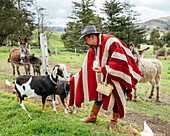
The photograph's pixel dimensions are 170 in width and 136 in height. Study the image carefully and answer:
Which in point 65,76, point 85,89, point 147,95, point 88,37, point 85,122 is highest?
point 88,37

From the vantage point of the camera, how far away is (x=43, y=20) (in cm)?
2475

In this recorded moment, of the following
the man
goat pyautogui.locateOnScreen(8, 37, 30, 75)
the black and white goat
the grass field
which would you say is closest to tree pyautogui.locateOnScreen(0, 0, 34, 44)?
goat pyautogui.locateOnScreen(8, 37, 30, 75)

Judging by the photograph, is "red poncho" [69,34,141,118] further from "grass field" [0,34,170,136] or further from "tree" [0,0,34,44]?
"tree" [0,0,34,44]

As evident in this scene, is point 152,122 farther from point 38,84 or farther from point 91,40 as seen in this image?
point 38,84

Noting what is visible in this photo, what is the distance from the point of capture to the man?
254cm

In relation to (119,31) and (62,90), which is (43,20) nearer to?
(119,31)

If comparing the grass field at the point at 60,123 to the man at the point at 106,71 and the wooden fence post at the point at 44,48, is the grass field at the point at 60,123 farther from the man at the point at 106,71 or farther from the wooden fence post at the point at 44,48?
the wooden fence post at the point at 44,48

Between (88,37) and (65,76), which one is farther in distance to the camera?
(65,76)

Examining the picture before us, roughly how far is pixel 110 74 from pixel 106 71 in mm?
100

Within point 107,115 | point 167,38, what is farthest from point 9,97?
point 167,38

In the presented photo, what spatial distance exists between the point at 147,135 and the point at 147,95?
5.56m

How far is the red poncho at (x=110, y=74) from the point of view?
2.53m

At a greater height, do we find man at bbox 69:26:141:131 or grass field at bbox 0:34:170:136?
man at bbox 69:26:141:131

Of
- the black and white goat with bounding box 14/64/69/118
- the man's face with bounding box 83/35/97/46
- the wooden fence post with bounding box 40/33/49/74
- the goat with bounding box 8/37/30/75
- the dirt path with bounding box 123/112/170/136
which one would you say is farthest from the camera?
the goat with bounding box 8/37/30/75
